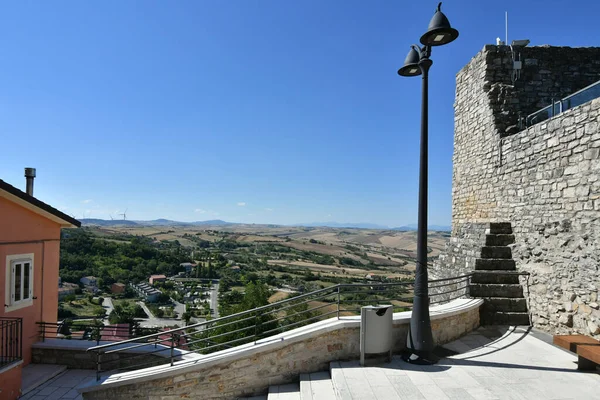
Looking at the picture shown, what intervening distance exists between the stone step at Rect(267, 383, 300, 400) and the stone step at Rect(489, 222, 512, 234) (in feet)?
20.8

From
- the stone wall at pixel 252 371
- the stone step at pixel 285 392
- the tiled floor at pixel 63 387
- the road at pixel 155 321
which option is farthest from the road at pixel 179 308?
the stone step at pixel 285 392

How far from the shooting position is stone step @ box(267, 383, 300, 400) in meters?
5.59

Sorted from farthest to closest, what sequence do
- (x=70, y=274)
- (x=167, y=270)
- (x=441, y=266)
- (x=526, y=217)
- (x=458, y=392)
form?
(x=167, y=270) → (x=70, y=274) → (x=441, y=266) → (x=526, y=217) → (x=458, y=392)

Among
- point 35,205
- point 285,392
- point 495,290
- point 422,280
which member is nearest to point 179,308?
point 35,205

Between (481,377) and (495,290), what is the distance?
3394 mm

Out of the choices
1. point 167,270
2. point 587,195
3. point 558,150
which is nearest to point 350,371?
point 587,195

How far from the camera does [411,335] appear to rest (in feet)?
20.5

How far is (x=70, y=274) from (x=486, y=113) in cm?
4568

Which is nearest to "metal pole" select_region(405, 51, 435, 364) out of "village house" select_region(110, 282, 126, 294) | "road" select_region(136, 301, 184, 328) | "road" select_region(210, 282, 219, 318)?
"road" select_region(136, 301, 184, 328)

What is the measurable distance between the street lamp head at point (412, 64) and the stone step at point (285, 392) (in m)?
5.83

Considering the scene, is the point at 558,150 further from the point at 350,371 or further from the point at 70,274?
the point at 70,274

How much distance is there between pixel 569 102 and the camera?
25.1ft

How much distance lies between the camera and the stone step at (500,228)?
9.25 metres

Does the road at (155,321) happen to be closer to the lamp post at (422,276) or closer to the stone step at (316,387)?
the stone step at (316,387)
